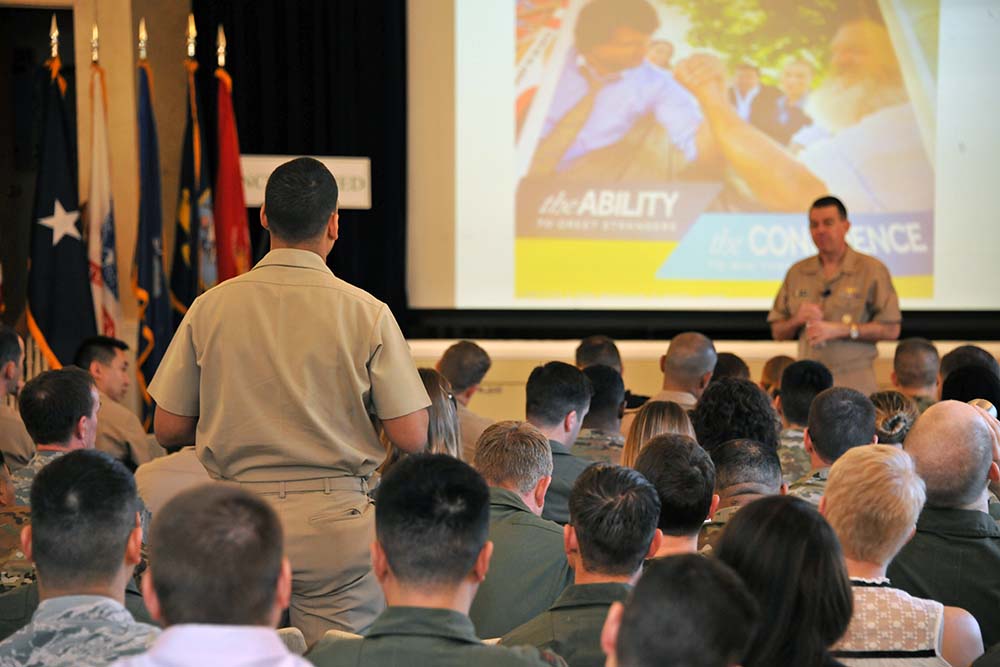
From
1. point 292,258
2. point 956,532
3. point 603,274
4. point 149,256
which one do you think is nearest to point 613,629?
point 292,258

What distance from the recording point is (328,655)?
5.99ft

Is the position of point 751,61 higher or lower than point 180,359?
higher

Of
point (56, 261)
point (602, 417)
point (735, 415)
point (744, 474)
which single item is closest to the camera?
point (744, 474)

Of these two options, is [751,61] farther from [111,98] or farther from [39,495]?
[39,495]

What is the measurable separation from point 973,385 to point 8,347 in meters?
3.25

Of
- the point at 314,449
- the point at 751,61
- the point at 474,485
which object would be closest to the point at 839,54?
the point at 751,61

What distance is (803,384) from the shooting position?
4223 millimetres

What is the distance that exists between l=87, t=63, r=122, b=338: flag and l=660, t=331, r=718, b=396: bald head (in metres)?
3.21

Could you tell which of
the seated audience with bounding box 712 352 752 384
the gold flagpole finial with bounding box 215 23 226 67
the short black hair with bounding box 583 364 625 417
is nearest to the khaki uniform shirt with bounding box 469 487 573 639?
the short black hair with bounding box 583 364 625 417

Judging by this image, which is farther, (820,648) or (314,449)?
(314,449)

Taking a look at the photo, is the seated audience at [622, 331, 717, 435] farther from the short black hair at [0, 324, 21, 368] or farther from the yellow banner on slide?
the yellow banner on slide

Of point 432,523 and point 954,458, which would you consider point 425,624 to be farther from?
point 954,458

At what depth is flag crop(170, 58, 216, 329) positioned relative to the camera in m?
6.81

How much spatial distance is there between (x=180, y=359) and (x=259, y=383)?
0.18 meters
